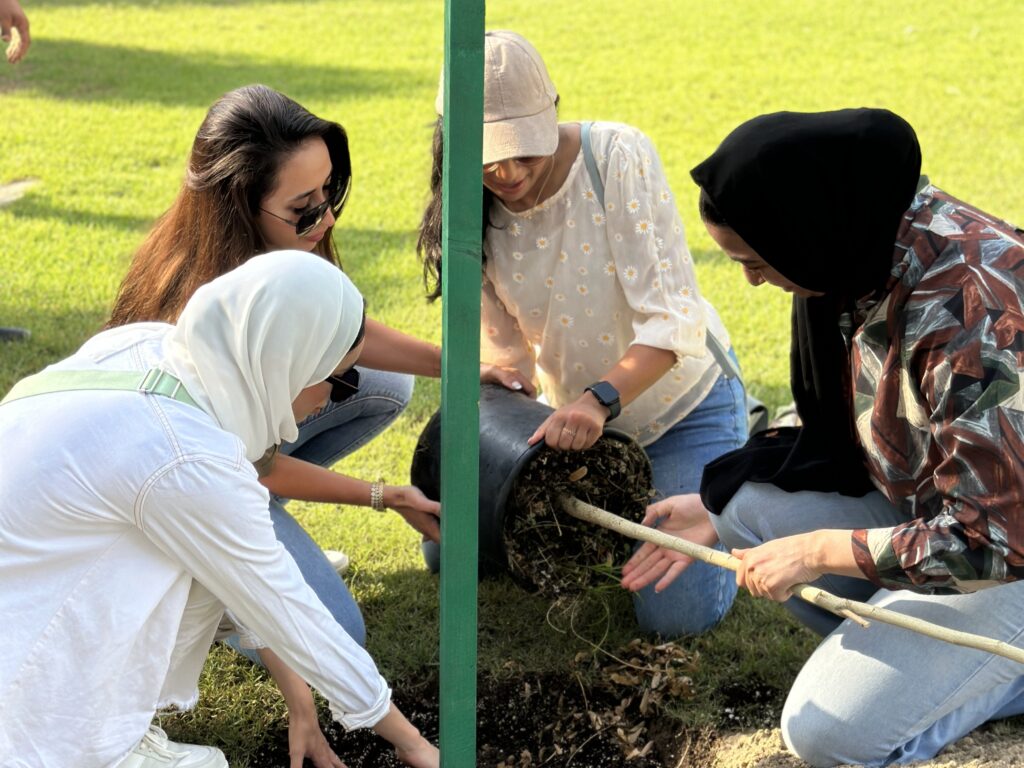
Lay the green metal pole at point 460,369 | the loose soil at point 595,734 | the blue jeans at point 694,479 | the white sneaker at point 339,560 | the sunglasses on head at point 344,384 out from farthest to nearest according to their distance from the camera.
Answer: the white sneaker at point 339,560 → the blue jeans at point 694,479 → the loose soil at point 595,734 → the sunglasses on head at point 344,384 → the green metal pole at point 460,369

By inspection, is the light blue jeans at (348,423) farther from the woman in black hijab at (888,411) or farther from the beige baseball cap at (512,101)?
the woman in black hijab at (888,411)

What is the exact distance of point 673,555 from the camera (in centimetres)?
294

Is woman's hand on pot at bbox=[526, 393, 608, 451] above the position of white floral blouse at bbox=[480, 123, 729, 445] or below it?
below

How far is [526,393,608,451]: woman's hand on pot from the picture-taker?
2766 millimetres

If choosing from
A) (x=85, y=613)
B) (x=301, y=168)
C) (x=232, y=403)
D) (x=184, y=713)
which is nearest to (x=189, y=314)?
(x=232, y=403)

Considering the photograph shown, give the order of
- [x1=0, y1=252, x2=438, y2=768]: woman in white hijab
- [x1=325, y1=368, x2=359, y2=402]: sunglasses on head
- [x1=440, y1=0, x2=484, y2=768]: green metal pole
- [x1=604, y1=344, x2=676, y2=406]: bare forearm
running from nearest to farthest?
[x1=440, y1=0, x2=484, y2=768]: green metal pole < [x1=0, y1=252, x2=438, y2=768]: woman in white hijab < [x1=325, y1=368, x2=359, y2=402]: sunglasses on head < [x1=604, y1=344, x2=676, y2=406]: bare forearm

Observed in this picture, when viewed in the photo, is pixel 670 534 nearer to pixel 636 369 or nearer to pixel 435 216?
pixel 636 369

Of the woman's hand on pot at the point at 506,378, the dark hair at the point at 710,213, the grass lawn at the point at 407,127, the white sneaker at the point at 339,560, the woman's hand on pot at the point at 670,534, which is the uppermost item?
the dark hair at the point at 710,213

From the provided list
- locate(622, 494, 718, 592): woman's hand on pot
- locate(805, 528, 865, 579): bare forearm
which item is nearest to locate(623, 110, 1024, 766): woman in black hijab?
locate(805, 528, 865, 579): bare forearm

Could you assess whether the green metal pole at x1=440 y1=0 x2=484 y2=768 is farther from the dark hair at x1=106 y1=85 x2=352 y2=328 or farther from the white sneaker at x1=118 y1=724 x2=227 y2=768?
the dark hair at x1=106 y1=85 x2=352 y2=328

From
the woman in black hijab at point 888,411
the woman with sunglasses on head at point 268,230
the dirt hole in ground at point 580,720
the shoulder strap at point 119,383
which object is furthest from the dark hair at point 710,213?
the dirt hole in ground at point 580,720

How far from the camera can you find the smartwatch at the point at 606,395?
2816mm

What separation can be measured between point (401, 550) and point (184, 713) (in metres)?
0.87

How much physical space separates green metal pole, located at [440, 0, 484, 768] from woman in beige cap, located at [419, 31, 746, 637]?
73cm
